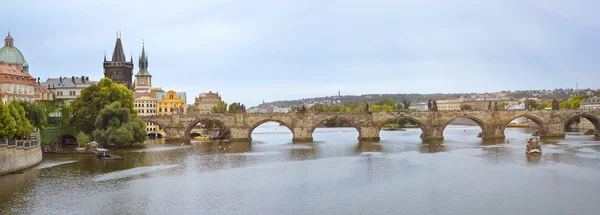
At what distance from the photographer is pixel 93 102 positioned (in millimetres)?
69375

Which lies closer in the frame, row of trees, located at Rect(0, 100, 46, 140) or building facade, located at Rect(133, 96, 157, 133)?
row of trees, located at Rect(0, 100, 46, 140)

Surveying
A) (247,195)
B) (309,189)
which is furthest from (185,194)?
(309,189)

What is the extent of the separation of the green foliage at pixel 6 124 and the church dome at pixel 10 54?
41.7 meters

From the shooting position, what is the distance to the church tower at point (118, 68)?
105000 mm

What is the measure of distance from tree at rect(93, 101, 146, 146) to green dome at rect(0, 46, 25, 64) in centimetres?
2271

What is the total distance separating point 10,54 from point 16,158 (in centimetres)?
4421

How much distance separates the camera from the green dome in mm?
79312

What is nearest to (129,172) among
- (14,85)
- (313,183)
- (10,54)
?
(313,183)

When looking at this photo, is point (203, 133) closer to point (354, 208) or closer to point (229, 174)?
point (229, 174)

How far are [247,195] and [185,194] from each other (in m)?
3.83

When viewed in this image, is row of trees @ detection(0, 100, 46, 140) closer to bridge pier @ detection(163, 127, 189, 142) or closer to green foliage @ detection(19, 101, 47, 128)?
green foliage @ detection(19, 101, 47, 128)

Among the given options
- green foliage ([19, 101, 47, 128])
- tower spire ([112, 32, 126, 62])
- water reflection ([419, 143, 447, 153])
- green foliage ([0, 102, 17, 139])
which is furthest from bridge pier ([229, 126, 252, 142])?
tower spire ([112, 32, 126, 62])

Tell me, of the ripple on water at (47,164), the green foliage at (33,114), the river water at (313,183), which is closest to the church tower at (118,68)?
the green foliage at (33,114)

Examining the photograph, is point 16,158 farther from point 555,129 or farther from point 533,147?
point 555,129
